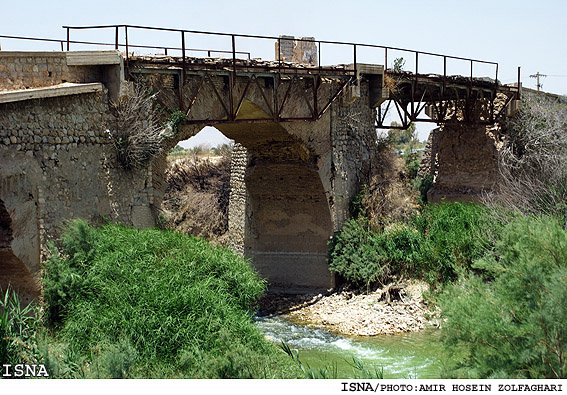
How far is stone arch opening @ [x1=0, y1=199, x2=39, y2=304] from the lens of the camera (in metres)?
11.4

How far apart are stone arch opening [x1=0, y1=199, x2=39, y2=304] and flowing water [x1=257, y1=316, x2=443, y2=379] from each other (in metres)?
5.45

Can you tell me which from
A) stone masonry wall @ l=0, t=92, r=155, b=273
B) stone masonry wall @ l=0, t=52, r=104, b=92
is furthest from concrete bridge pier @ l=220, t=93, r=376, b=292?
stone masonry wall @ l=0, t=52, r=104, b=92

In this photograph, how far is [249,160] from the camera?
68.6 ft

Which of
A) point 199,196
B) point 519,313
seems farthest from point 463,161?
point 519,313

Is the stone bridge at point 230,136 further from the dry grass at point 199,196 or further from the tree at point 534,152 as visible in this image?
the dry grass at point 199,196

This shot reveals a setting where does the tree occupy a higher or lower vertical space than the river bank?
higher

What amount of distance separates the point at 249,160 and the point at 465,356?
12.6 metres

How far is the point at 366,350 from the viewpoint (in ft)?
51.6

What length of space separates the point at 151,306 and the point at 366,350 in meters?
6.30

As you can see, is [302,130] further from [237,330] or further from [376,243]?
[237,330]

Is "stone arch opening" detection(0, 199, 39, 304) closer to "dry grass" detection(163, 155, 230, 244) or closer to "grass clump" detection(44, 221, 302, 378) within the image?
"grass clump" detection(44, 221, 302, 378)

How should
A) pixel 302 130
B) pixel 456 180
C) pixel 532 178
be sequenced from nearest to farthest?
pixel 302 130
pixel 532 178
pixel 456 180

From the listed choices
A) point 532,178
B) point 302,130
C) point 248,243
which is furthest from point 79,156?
point 532,178

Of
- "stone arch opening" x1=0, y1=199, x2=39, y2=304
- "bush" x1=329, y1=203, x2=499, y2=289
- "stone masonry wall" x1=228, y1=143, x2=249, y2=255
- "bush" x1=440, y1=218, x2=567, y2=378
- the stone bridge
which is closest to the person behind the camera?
"bush" x1=440, y1=218, x2=567, y2=378
